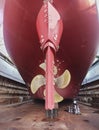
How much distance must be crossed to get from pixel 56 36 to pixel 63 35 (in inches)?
14.6

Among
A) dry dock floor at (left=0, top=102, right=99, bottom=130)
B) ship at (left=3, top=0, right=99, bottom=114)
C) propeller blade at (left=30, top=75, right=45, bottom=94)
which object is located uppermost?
ship at (left=3, top=0, right=99, bottom=114)

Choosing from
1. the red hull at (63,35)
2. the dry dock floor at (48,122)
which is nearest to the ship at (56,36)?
the red hull at (63,35)

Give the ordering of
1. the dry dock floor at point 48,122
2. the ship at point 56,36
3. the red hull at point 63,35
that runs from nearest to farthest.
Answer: the dry dock floor at point 48,122 → the ship at point 56,36 → the red hull at point 63,35

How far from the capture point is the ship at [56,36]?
6.31ft

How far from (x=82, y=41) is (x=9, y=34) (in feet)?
2.85

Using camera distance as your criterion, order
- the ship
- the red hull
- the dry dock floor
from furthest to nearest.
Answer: the red hull < the ship < the dry dock floor

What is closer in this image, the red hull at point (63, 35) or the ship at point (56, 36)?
the ship at point (56, 36)

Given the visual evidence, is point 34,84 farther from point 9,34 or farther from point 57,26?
point 9,34

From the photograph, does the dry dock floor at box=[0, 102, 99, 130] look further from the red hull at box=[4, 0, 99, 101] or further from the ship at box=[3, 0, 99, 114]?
the red hull at box=[4, 0, 99, 101]

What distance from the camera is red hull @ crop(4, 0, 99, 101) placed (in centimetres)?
213

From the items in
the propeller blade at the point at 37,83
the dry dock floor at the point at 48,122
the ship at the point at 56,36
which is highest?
the ship at the point at 56,36

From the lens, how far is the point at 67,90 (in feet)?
7.97

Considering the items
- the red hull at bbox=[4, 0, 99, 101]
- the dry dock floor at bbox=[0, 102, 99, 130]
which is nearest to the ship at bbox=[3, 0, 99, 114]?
the red hull at bbox=[4, 0, 99, 101]

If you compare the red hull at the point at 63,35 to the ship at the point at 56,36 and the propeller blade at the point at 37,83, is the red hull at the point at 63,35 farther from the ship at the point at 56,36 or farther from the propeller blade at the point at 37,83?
the propeller blade at the point at 37,83
